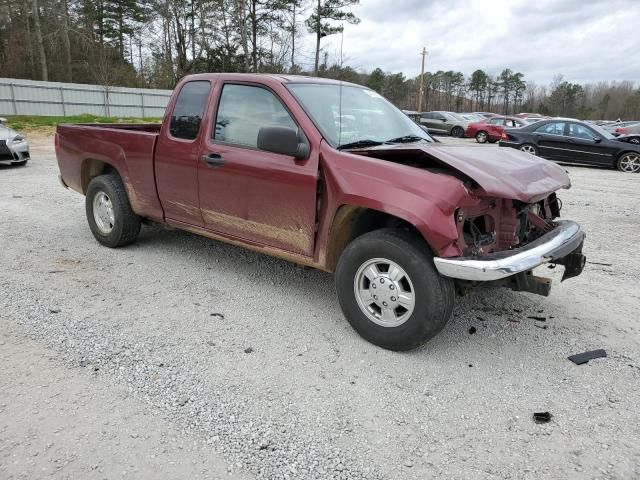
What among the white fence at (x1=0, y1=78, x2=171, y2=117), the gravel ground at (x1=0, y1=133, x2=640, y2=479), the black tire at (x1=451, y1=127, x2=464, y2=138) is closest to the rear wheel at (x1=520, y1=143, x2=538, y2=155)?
the gravel ground at (x1=0, y1=133, x2=640, y2=479)

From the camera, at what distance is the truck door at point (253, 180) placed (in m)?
3.76

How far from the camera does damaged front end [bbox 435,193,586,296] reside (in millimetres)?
2990

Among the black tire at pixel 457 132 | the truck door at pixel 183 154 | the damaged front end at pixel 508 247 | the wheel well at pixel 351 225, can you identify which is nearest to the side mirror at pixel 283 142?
the wheel well at pixel 351 225

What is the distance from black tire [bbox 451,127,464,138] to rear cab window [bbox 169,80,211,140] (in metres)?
25.6

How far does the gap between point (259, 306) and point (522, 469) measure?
2.40 meters

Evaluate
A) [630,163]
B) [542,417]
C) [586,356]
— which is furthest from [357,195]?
[630,163]

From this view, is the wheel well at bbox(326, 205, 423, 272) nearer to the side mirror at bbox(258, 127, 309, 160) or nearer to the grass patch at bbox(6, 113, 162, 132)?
the side mirror at bbox(258, 127, 309, 160)

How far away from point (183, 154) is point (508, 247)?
9.64 ft

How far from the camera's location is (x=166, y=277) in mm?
4781

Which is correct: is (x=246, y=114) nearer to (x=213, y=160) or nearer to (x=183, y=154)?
(x=213, y=160)

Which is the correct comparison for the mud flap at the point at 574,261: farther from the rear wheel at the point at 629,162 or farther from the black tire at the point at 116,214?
the rear wheel at the point at 629,162

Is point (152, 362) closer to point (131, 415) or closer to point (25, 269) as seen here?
point (131, 415)

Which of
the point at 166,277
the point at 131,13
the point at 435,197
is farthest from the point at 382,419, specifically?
the point at 131,13

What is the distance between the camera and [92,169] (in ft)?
19.2
